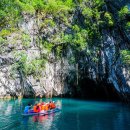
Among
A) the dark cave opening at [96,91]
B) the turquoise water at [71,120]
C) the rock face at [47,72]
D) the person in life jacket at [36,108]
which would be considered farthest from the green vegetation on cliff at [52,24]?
the person in life jacket at [36,108]

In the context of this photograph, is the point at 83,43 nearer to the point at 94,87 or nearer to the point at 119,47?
the point at 119,47

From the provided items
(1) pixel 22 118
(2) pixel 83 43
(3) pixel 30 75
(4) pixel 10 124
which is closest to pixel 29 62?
(3) pixel 30 75

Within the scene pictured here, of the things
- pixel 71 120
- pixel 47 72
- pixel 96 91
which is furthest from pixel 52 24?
pixel 71 120

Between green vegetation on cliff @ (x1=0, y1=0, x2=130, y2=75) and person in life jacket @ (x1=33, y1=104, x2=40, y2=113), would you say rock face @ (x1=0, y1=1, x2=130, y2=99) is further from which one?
person in life jacket @ (x1=33, y1=104, x2=40, y2=113)

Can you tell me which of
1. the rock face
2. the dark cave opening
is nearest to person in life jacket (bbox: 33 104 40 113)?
the rock face

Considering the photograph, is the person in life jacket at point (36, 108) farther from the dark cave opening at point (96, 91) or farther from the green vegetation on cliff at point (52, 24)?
the dark cave opening at point (96, 91)

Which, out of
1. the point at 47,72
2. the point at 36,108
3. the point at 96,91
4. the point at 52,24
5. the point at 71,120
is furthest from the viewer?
the point at 96,91

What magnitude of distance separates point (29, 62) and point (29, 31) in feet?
17.0

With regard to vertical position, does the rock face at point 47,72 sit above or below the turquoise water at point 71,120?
above

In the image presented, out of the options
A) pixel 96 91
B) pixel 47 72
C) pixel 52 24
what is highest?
pixel 52 24

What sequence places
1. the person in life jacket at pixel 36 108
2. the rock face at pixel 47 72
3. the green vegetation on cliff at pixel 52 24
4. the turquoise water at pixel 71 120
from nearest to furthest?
1. the turquoise water at pixel 71 120
2. the person in life jacket at pixel 36 108
3. the green vegetation on cliff at pixel 52 24
4. the rock face at pixel 47 72

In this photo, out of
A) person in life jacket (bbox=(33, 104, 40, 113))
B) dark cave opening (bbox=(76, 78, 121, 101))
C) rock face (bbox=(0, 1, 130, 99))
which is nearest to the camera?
person in life jacket (bbox=(33, 104, 40, 113))

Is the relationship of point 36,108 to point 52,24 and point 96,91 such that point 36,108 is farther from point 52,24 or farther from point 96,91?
point 96,91

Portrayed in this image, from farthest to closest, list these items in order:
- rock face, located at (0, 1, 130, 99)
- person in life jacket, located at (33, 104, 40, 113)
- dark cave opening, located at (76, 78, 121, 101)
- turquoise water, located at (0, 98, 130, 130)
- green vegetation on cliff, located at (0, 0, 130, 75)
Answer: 1. dark cave opening, located at (76, 78, 121, 101)
2. rock face, located at (0, 1, 130, 99)
3. green vegetation on cliff, located at (0, 0, 130, 75)
4. person in life jacket, located at (33, 104, 40, 113)
5. turquoise water, located at (0, 98, 130, 130)
